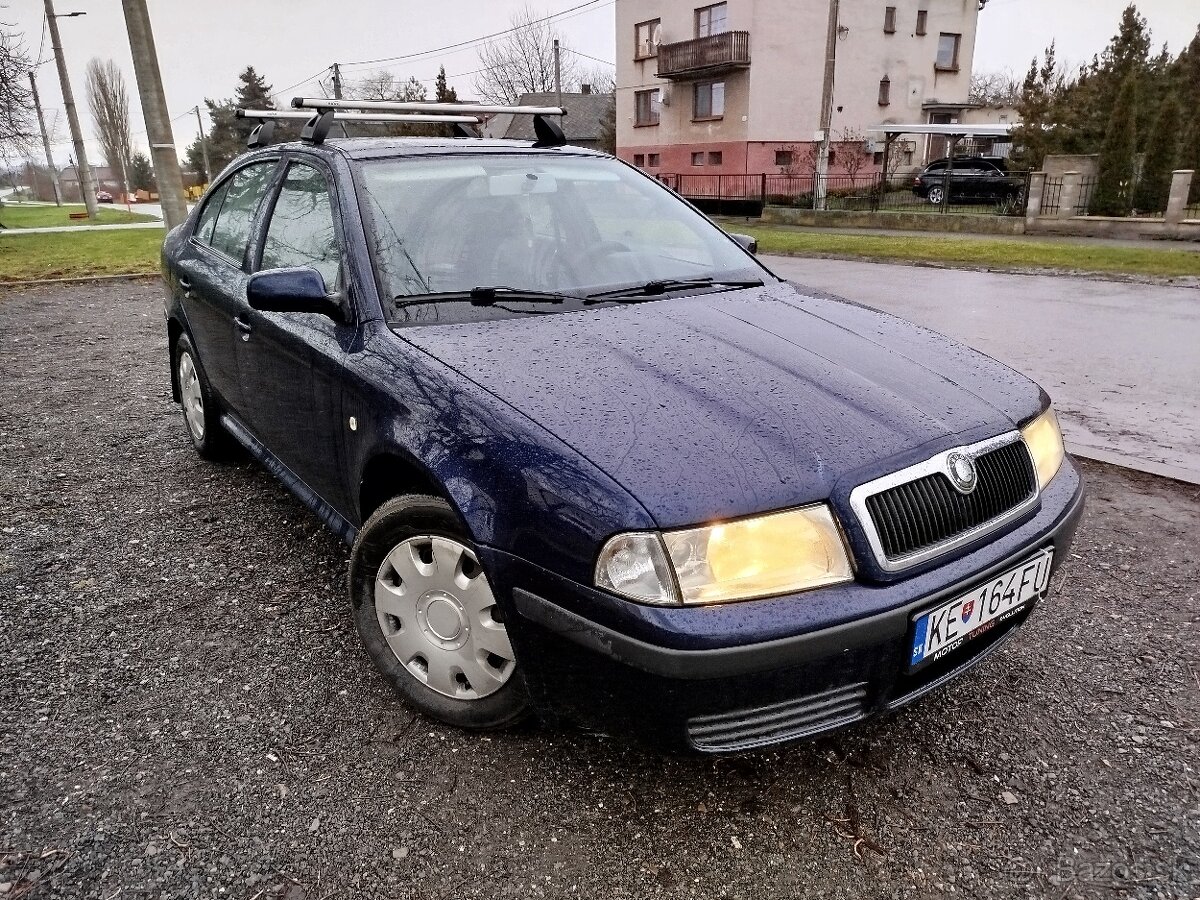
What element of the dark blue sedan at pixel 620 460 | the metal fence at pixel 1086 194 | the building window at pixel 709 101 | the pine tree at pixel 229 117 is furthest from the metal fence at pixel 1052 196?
the pine tree at pixel 229 117

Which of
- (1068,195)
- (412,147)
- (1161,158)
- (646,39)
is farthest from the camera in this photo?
(646,39)

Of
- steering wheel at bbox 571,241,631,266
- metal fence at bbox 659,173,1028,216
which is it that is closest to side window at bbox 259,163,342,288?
steering wheel at bbox 571,241,631,266

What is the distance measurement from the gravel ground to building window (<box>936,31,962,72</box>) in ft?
134

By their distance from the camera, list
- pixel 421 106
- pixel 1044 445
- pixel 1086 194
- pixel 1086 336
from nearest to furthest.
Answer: pixel 1044 445 → pixel 421 106 → pixel 1086 336 → pixel 1086 194

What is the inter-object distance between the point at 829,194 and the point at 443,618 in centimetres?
2791

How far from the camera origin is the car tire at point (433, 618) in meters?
2.24

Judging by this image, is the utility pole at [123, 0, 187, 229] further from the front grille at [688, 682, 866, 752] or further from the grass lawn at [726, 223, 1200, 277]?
the front grille at [688, 682, 866, 752]

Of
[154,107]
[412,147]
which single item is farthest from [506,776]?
[154,107]

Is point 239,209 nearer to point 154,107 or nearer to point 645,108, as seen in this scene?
point 154,107

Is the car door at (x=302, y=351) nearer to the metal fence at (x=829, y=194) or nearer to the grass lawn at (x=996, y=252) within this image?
the grass lawn at (x=996, y=252)

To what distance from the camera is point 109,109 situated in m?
67.7

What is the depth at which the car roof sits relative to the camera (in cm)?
315

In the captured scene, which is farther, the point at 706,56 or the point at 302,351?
the point at 706,56

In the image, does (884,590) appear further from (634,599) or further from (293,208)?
(293,208)
